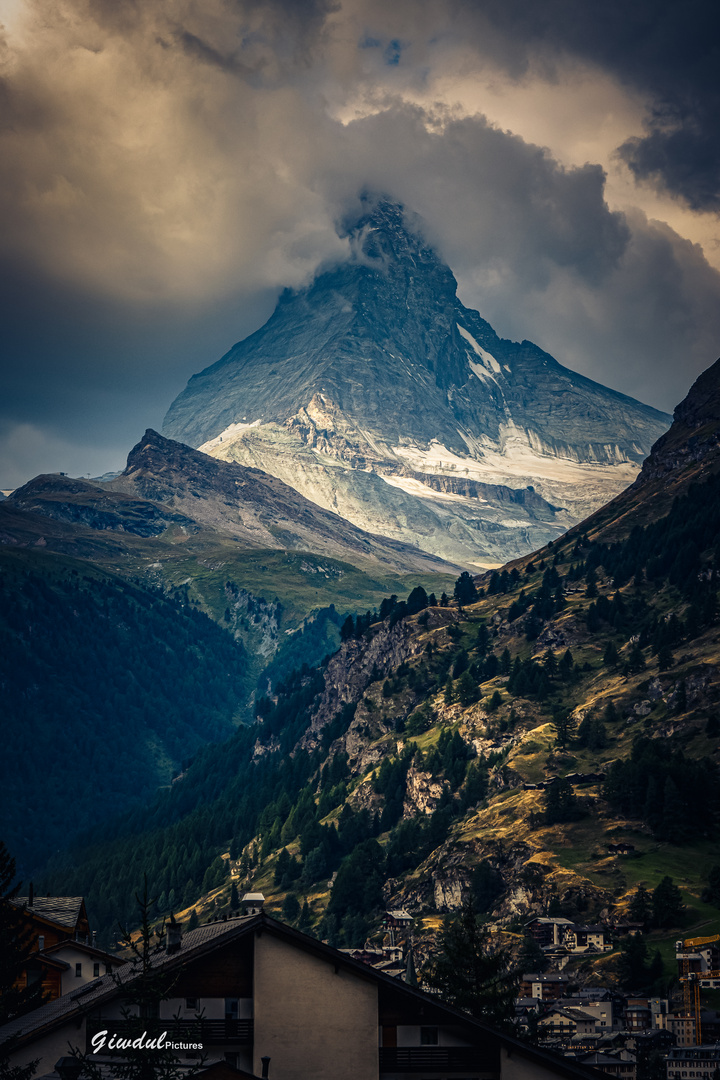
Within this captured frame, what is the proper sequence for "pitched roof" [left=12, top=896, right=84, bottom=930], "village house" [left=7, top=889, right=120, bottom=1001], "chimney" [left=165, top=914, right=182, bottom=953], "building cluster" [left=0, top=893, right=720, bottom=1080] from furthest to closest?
"pitched roof" [left=12, top=896, right=84, bottom=930] < "village house" [left=7, top=889, right=120, bottom=1001] < "chimney" [left=165, top=914, right=182, bottom=953] < "building cluster" [left=0, top=893, right=720, bottom=1080]

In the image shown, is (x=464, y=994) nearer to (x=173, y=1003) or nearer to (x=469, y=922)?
(x=469, y=922)

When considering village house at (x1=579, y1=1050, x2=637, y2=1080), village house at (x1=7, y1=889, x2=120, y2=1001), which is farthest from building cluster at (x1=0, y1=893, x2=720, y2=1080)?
village house at (x1=579, y1=1050, x2=637, y2=1080)

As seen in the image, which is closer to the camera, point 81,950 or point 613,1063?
point 81,950

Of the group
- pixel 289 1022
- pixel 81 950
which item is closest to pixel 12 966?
pixel 81 950

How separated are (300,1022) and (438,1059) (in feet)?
21.6

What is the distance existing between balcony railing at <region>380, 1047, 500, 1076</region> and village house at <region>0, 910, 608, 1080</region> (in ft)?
0.15

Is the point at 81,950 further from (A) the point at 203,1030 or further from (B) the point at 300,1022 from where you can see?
(B) the point at 300,1022

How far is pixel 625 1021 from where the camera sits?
183500 mm

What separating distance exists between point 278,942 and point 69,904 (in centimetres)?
4671

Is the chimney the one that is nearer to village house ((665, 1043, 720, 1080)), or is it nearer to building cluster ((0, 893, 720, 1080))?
building cluster ((0, 893, 720, 1080))

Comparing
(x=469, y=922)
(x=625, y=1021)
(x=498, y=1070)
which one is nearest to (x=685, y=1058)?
(x=625, y=1021)

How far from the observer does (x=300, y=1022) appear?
53812mm

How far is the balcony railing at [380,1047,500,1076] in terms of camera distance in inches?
2141

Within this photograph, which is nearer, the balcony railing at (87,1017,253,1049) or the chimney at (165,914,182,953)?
the balcony railing at (87,1017,253,1049)
